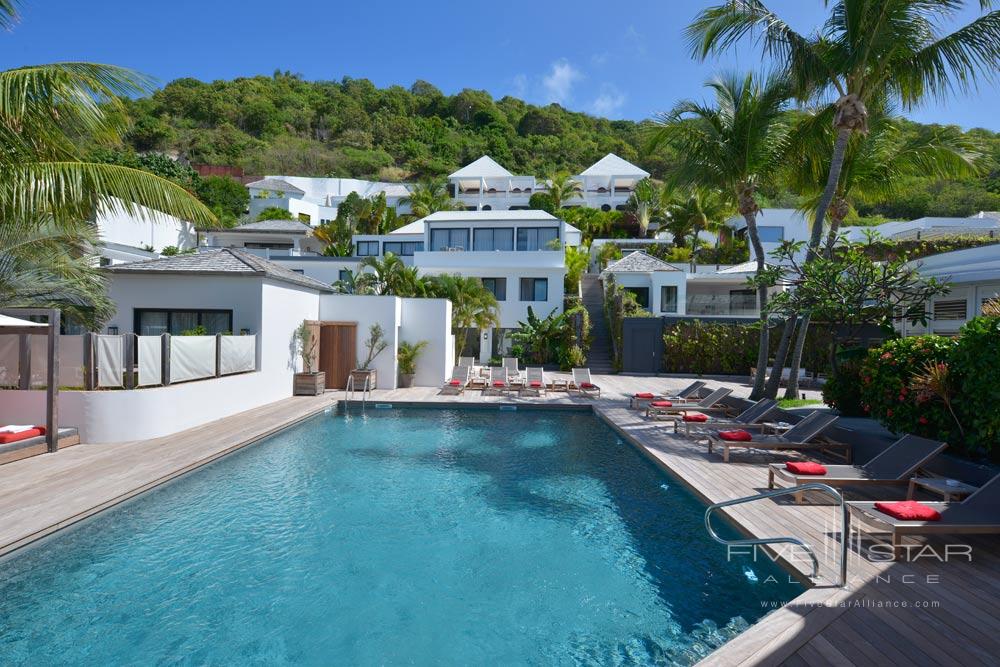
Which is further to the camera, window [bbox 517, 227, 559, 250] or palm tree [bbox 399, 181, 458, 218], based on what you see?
palm tree [bbox 399, 181, 458, 218]

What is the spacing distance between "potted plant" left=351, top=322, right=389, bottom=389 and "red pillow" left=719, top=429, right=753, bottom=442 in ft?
34.9

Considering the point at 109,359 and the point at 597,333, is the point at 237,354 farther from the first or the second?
the point at 597,333

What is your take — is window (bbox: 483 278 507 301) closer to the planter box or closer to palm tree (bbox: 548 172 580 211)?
the planter box

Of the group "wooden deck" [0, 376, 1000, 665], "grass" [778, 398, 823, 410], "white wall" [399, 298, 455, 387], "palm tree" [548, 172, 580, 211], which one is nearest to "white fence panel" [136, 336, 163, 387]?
"wooden deck" [0, 376, 1000, 665]

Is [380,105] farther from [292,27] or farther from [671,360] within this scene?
[671,360]

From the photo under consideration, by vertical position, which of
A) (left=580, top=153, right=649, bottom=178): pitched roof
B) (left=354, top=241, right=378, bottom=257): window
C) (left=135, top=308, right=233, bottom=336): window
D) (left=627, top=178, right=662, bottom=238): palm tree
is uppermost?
(left=580, top=153, right=649, bottom=178): pitched roof

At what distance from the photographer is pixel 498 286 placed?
87.5 ft

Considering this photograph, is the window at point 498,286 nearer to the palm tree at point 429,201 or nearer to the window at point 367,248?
the window at point 367,248

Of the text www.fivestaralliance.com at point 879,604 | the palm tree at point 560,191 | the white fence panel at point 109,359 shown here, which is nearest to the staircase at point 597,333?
the palm tree at point 560,191

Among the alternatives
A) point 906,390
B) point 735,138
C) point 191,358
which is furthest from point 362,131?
point 906,390

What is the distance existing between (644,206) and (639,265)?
1614 centimetres

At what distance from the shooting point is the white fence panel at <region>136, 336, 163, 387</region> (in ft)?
33.1

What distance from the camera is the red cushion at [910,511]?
17.4 feet

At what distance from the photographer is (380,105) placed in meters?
81.4
